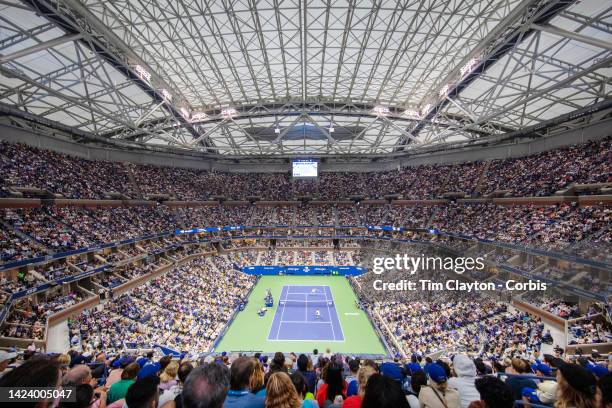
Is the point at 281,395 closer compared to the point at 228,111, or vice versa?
the point at 281,395

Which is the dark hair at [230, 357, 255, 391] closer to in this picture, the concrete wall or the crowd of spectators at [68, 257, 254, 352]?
the crowd of spectators at [68, 257, 254, 352]

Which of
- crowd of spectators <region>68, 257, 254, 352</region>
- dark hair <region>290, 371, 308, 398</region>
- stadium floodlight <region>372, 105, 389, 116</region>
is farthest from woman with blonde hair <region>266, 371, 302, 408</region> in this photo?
stadium floodlight <region>372, 105, 389, 116</region>

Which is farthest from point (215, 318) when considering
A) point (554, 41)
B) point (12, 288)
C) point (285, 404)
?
point (554, 41)

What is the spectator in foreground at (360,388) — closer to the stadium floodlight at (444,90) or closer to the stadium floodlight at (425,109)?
the stadium floodlight at (444,90)

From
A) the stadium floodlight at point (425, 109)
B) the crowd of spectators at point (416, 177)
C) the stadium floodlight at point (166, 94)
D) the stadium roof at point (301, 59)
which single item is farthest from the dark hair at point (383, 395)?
the stadium floodlight at point (425, 109)

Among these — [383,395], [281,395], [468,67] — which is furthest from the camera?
[468,67]

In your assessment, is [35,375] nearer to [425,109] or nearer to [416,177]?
[425,109]

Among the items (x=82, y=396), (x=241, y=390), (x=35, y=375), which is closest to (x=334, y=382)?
(x=241, y=390)

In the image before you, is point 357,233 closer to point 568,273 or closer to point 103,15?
point 568,273
